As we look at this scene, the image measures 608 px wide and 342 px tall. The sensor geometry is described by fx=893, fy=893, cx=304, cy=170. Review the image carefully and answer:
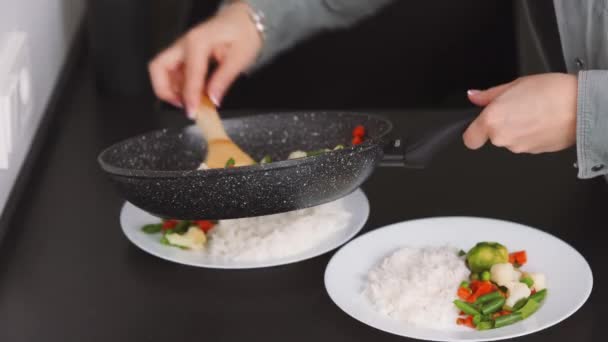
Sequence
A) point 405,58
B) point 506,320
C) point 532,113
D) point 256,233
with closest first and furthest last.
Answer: point 506,320, point 532,113, point 256,233, point 405,58

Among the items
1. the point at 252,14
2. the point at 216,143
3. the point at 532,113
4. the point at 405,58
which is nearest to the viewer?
the point at 532,113

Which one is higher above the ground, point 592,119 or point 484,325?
point 592,119

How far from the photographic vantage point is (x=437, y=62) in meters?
2.15

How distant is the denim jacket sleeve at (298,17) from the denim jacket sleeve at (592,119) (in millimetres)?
565

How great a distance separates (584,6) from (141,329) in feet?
2.34

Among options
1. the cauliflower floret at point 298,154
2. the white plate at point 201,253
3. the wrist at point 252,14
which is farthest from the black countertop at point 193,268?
the wrist at point 252,14

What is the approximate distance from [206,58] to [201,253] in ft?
1.10

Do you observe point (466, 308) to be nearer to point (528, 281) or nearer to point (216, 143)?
point (528, 281)

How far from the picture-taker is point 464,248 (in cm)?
117

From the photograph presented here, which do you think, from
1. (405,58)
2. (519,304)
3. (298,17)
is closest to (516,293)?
(519,304)

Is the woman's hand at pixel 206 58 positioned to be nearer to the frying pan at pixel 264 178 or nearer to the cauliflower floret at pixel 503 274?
the frying pan at pixel 264 178

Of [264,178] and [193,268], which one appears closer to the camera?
[264,178]

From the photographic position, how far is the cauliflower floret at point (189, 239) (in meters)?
1.18

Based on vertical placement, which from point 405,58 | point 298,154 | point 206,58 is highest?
point 206,58
